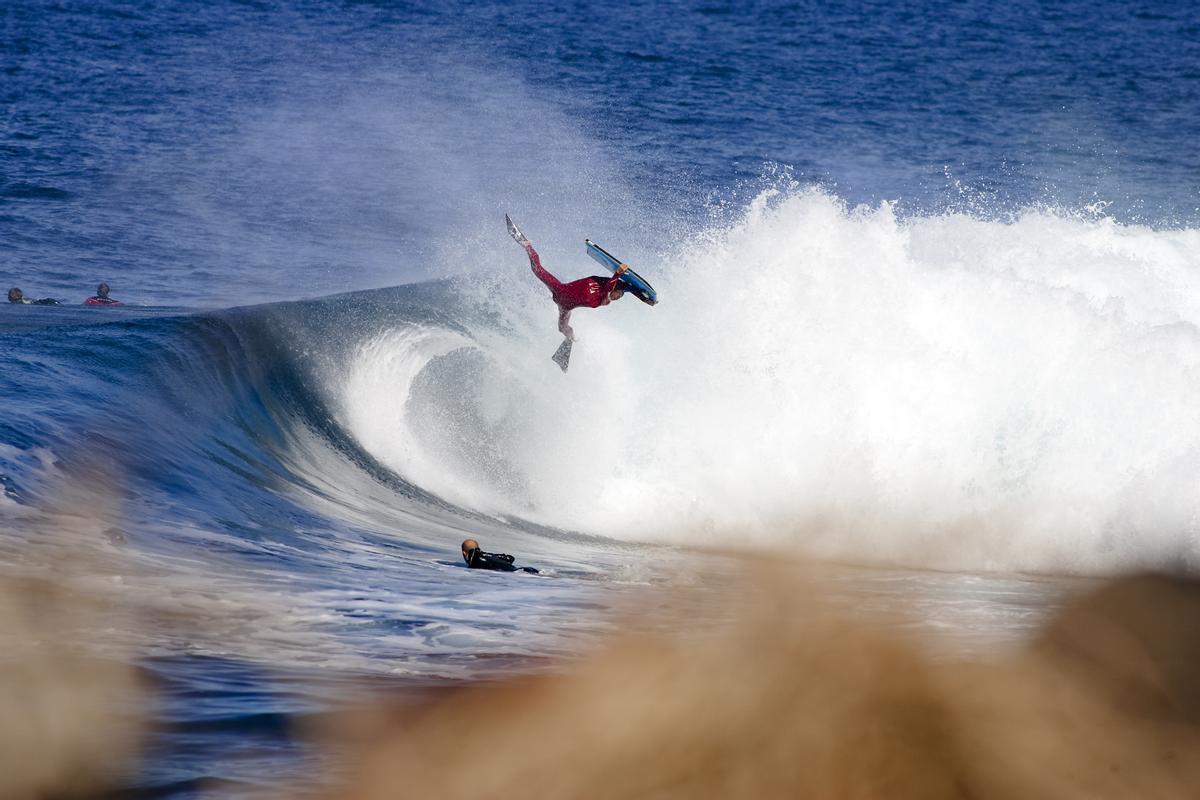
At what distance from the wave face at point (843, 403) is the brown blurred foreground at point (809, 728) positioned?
586 cm

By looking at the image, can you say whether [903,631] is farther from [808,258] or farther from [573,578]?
[808,258]

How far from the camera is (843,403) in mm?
14133

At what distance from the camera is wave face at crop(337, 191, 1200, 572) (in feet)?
41.1

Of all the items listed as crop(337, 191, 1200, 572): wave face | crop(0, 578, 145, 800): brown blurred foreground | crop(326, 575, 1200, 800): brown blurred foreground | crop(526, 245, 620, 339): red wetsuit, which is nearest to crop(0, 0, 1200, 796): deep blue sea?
crop(337, 191, 1200, 572): wave face

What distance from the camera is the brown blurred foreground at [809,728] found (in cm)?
488

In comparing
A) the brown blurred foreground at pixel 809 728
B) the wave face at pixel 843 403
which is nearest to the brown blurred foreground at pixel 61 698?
the brown blurred foreground at pixel 809 728

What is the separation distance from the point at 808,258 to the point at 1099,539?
5.20m

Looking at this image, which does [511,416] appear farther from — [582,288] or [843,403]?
[843,403]

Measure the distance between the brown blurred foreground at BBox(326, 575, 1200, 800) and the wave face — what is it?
19.2 ft

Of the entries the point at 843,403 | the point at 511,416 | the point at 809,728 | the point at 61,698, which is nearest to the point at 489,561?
the point at 61,698

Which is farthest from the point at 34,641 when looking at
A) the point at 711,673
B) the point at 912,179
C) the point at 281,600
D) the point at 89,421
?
the point at 912,179

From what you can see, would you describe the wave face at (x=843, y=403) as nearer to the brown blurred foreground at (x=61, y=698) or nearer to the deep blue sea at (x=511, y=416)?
the deep blue sea at (x=511, y=416)

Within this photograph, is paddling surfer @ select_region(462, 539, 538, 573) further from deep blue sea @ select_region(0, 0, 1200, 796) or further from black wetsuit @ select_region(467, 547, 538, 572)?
deep blue sea @ select_region(0, 0, 1200, 796)

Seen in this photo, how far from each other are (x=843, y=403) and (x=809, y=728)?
30.1 ft
